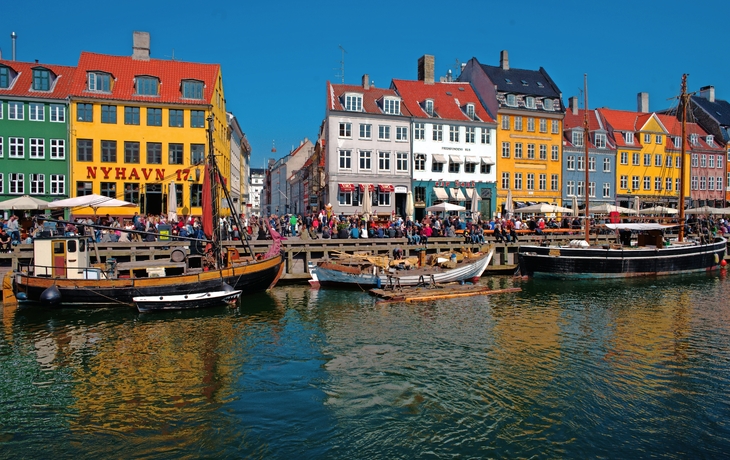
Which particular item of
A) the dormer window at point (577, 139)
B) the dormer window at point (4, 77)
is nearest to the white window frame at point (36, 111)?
the dormer window at point (4, 77)

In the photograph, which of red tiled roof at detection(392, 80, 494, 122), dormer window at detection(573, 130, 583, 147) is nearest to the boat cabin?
red tiled roof at detection(392, 80, 494, 122)

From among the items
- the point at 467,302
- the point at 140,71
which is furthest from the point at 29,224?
the point at 467,302

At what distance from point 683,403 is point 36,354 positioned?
1730 centimetres

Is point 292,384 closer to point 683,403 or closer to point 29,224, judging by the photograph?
point 683,403

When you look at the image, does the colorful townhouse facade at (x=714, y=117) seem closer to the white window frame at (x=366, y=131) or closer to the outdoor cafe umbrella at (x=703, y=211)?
the outdoor cafe umbrella at (x=703, y=211)

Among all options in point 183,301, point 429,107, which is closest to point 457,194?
point 429,107

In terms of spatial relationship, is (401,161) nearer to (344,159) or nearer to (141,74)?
(344,159)

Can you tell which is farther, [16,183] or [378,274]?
[16,183]

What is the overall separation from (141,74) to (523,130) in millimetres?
35145

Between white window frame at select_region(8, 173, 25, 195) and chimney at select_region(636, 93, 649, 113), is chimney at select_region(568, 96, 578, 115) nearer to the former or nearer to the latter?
chimney at select_region(636, 93, 649, 113)

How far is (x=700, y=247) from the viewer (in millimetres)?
37062

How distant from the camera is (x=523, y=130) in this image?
5641 cm

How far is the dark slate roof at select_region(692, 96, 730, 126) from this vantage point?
69000mm

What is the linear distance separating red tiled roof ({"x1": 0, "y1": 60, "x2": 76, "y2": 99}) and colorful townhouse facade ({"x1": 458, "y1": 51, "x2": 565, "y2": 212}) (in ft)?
122
